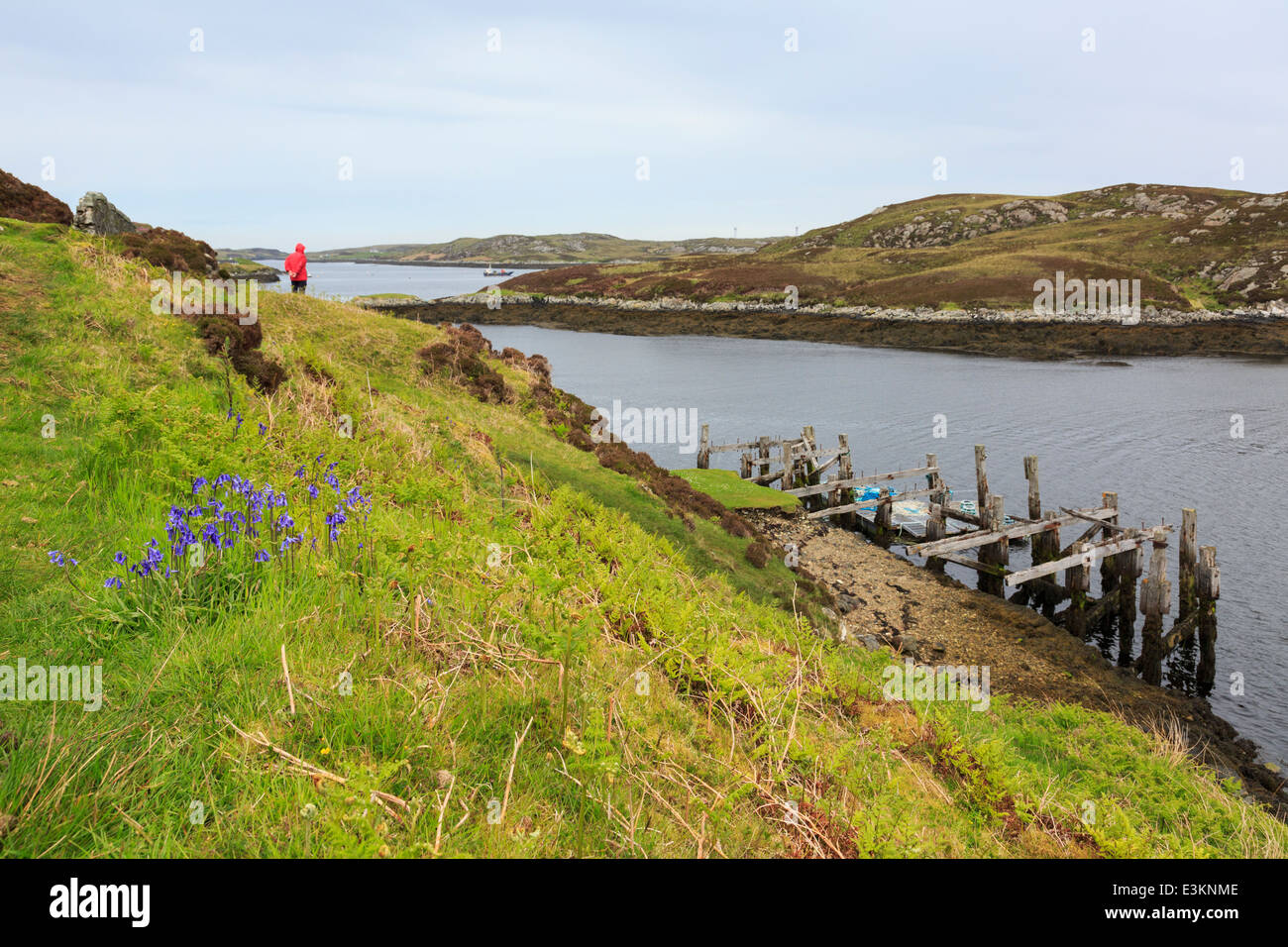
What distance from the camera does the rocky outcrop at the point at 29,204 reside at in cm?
1683

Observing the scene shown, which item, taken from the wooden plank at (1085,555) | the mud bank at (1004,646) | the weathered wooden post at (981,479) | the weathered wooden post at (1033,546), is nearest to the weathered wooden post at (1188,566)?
the wooden plank at (1085,555)

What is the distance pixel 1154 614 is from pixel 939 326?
69.5 m

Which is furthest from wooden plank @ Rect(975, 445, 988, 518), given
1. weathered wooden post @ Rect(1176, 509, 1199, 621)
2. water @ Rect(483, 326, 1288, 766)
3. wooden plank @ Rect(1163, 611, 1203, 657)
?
wooden plank @ Rect(1163, 611, 1203, 657)

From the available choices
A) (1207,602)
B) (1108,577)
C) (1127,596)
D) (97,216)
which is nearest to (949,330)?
(1108,577)

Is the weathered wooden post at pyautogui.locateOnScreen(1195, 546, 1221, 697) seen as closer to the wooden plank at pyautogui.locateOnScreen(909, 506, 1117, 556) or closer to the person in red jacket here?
the wooden plank at pyautogui.locateOnScreen(909, 506, 1117, 556)

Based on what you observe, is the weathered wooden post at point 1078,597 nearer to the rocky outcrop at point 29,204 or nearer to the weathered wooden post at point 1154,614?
the weathered wooden post at point 1154,614

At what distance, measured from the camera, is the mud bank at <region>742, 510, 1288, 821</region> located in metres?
14.2

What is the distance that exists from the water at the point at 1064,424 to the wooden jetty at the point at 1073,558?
1.30 meters

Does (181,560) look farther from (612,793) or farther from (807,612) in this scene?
(807,612)

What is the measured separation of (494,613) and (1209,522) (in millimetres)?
30261

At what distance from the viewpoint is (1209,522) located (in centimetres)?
2633

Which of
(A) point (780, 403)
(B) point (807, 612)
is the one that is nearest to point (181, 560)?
(B) point (807, 612)

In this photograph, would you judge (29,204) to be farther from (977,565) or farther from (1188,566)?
(1188,566)
